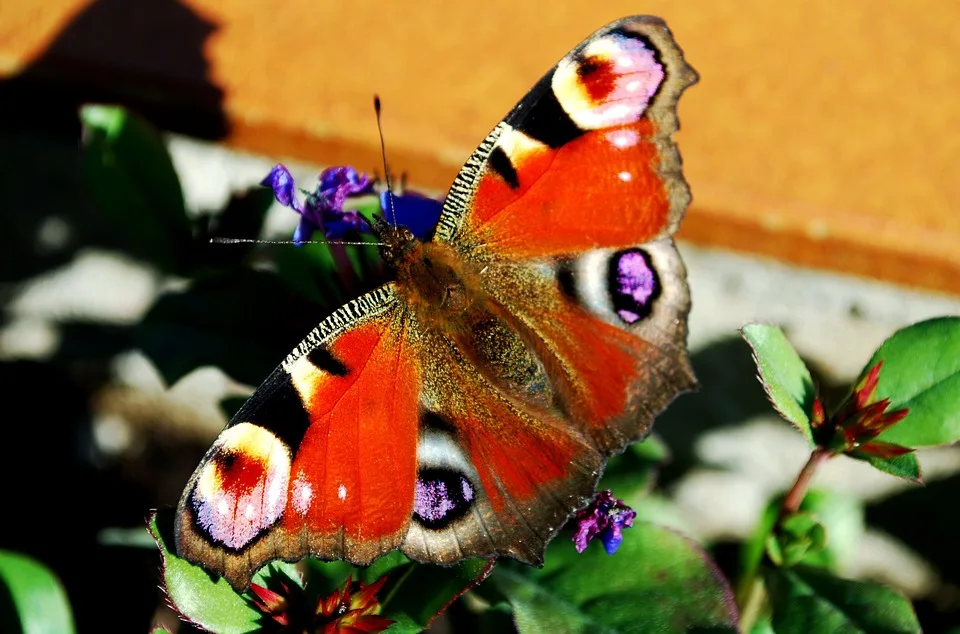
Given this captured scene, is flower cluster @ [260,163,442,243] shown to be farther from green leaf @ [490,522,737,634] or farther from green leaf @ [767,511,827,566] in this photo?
green leaf @ [767,511,827,566]

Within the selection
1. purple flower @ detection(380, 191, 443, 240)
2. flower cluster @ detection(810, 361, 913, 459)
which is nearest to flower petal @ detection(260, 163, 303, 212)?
purple flower @ detection(380, 191, 443, 240)

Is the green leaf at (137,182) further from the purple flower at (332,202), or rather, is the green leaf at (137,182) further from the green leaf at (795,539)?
the green leaf at (795,539)

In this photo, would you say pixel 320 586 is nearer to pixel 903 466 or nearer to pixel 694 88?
pixel 903 466

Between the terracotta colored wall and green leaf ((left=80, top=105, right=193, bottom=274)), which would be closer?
green leaf ((left=80, top=105, right=193, bottom=274))

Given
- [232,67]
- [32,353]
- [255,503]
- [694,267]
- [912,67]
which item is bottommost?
[32,353]

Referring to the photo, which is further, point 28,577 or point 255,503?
point 28,577

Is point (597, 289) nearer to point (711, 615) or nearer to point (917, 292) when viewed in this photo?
point (711, 615)

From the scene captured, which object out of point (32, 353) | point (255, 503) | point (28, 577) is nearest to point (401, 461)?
point (255, 503)
